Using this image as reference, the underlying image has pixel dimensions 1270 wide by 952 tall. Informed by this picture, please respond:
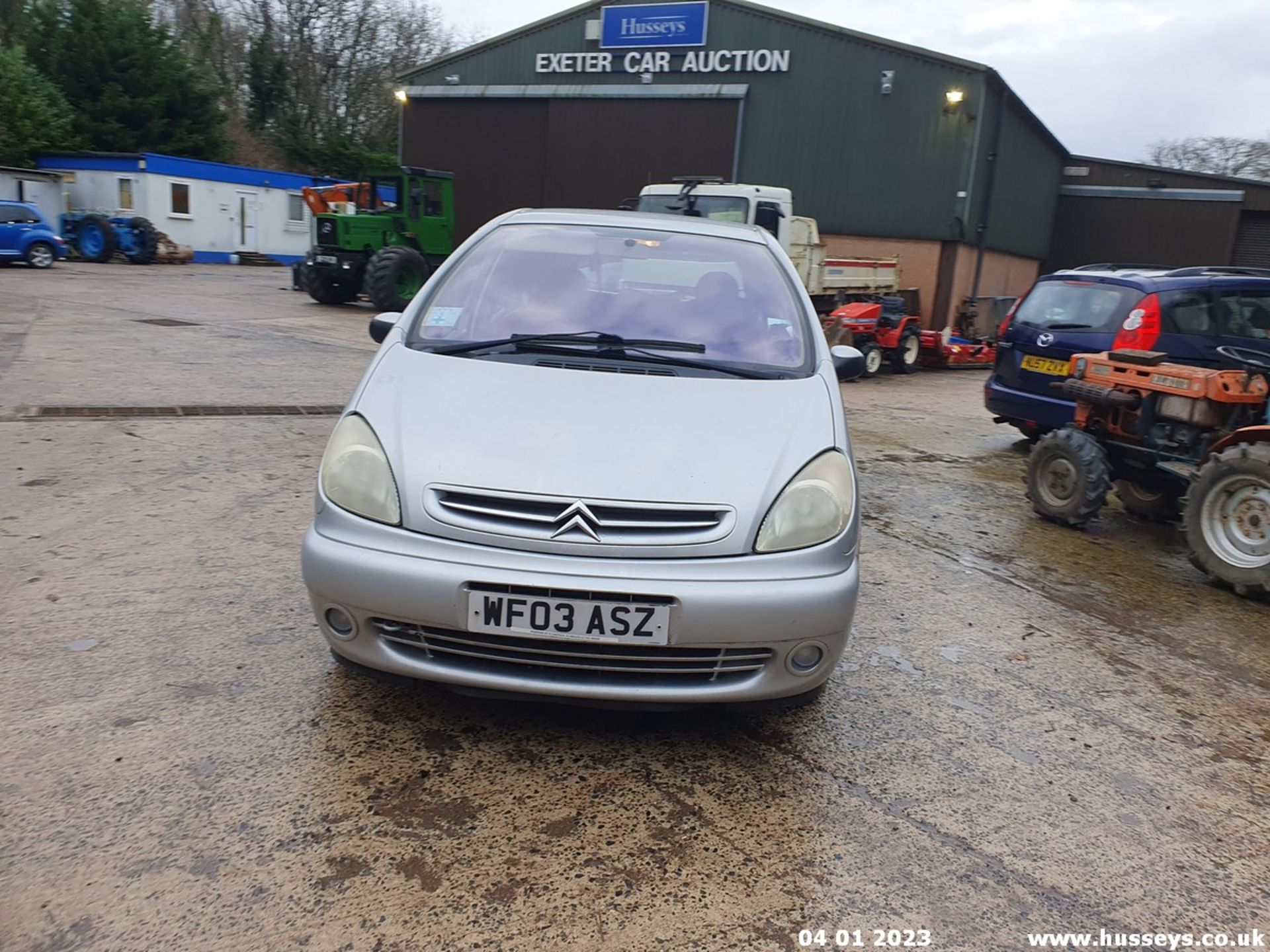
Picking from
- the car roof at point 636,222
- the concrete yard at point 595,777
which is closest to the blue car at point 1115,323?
the concrete yard at point 595,777

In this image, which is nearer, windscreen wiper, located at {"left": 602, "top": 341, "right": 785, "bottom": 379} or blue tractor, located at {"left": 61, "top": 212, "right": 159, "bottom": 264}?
windscreen wiper, located at {"left": 602, "top": 341, "right": 785, "bottom": 379}

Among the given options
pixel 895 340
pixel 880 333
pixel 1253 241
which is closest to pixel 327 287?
pixel 880 333

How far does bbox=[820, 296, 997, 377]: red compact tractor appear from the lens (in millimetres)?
14094

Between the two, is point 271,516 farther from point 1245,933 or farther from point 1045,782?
point 1245,933

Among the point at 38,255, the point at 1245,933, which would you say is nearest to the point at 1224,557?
the point at 1245,933

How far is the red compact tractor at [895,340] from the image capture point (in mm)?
14094

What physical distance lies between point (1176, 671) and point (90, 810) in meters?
3.88

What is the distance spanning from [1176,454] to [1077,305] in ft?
7.19

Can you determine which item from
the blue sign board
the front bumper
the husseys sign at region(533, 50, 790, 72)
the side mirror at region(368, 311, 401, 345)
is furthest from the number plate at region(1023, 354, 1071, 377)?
the blue sign board

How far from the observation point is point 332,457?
9.51 ft

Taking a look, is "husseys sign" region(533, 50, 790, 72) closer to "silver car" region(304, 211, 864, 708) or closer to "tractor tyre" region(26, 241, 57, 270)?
"tractor tyre" region(26, 241, 57, 270)

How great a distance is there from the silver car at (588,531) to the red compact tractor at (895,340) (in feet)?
35.2

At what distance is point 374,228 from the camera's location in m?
17.9

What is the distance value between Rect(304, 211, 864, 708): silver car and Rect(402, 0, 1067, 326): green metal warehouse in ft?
55.5
